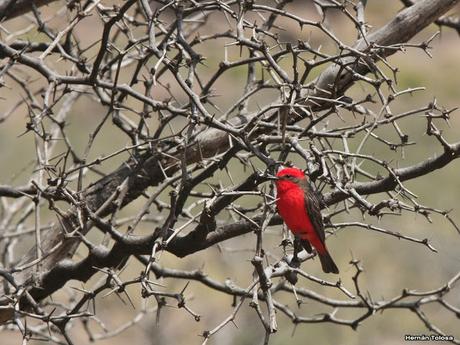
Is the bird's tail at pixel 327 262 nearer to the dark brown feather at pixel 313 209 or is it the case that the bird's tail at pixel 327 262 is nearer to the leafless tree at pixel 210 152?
the leafless tree at pixel 210 152

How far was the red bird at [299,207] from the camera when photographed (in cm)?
454

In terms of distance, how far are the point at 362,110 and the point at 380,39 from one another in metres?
0.41

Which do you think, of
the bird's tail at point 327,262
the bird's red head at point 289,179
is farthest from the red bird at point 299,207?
the bird's tail at point 327,262

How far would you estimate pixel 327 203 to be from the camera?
4027mm

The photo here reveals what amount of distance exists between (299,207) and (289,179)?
25 centimetres

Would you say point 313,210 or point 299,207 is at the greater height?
point 299,207

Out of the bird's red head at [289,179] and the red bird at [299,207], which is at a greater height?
the bird's red head at [289,179]

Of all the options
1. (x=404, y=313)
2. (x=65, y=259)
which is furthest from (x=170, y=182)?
(x=404, y=313)

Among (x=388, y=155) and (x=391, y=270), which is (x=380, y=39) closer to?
(x=391, y=270)

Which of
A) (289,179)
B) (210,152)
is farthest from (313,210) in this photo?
(210,152)

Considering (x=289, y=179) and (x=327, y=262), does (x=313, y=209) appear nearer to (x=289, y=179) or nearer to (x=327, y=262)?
(x=289, y=179)

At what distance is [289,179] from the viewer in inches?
182

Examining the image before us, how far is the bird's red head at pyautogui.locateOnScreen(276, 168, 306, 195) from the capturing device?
4625 mm

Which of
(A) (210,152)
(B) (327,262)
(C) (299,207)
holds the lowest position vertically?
(B) (327,262)
